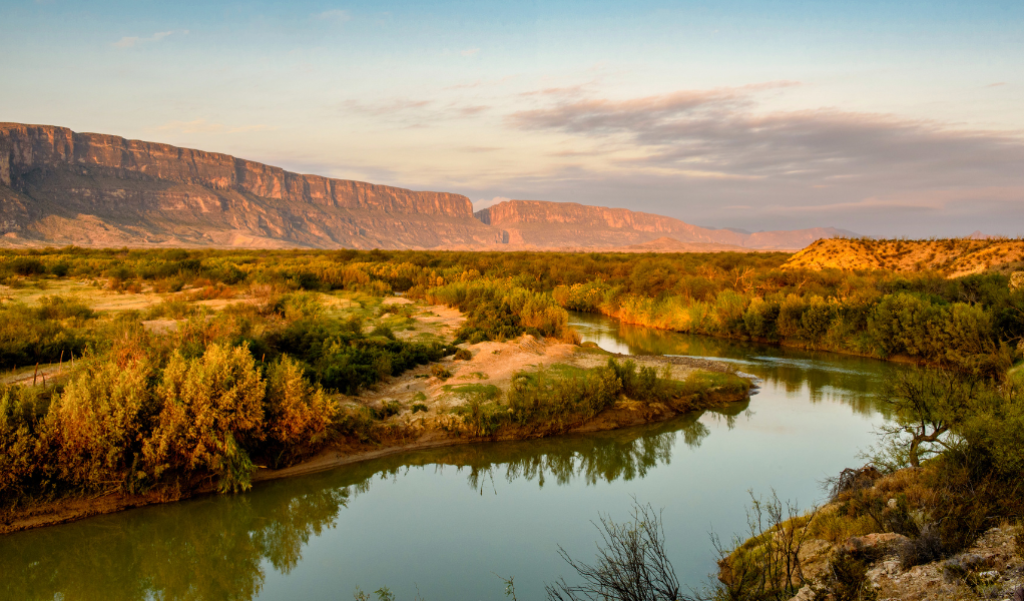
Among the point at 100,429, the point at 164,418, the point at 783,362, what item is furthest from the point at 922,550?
the point at 783,362

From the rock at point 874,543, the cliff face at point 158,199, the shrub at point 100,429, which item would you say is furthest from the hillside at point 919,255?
the cliff face at point 158,199

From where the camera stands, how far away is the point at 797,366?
1697 cm

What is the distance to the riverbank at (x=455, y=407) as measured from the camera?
7449 millimetres

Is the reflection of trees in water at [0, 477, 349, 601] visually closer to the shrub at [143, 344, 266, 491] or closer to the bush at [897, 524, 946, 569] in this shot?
the shrub at [143, 344, 266, 491]

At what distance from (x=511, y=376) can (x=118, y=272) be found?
1729 cm

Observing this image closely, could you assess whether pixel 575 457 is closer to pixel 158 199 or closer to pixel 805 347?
pixel 805 347

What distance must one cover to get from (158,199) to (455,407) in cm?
15485

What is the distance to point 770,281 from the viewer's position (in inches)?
1072

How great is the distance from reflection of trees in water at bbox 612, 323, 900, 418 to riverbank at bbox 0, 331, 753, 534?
1.74 meters

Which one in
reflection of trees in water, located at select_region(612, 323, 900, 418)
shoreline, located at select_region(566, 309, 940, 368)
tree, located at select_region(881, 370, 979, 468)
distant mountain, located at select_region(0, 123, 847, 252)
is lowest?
reflection of trees in water, located at select_region(612, 323, 900, 418)

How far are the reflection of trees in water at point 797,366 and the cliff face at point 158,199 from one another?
112 meters

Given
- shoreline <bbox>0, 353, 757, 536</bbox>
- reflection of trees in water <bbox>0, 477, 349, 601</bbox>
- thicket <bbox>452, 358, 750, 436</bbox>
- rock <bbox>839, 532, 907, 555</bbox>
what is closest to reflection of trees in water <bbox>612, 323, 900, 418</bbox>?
shoreline <bbox>0, 353, 757, 536</bbox>

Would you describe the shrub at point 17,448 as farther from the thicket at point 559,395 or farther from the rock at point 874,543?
the rock at point 874,543

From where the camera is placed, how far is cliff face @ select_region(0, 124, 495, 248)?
112250 mm
